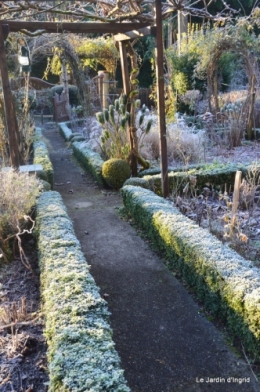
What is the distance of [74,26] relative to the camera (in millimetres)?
5008

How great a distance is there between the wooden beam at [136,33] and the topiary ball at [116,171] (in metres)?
1.91

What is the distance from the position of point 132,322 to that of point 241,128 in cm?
648

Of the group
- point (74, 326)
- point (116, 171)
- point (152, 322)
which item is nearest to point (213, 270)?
point (152, 322)

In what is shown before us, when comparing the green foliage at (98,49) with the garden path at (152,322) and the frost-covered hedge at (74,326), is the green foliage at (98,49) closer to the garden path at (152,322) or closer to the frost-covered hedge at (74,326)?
the garden path at (152,322)

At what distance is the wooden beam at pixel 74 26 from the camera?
470cm

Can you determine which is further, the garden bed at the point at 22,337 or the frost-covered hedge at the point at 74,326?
the garden bed at the point at 22,337

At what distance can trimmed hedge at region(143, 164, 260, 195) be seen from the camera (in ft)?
17.7

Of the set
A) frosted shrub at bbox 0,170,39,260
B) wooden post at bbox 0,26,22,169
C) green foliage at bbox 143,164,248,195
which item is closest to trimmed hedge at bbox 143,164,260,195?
green foliage at bbox 143,164,248,195

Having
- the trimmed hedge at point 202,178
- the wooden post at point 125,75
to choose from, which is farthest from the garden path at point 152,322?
the wooden post at point 125,75

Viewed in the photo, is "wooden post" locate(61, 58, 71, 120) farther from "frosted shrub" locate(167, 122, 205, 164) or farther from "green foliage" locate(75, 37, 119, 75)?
"frosted shrub" locate(167, 122, 205, 164)

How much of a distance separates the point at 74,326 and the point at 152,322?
0.94 m

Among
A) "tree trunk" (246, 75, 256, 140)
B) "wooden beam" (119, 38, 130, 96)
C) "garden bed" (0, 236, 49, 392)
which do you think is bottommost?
"garden bed" (0, 236, 49, 392)

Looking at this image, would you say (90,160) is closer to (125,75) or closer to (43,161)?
(43,161)

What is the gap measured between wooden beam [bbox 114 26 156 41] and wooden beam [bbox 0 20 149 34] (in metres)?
0.09
